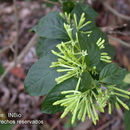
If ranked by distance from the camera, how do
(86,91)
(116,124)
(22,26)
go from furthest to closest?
(22,26), (116,124), (86,91)

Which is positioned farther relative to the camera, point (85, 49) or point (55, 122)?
point (55, 122)

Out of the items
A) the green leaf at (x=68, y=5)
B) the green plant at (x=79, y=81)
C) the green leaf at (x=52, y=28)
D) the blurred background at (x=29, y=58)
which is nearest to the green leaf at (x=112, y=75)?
the green plant at (x=79, y=81)

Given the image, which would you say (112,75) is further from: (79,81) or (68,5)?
(68,5)

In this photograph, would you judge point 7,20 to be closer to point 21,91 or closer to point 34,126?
point 21,91

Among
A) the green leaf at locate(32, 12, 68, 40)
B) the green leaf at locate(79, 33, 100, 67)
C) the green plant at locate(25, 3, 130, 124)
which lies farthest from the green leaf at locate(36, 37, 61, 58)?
the green leaf at locate(79, 33, 100, 67)

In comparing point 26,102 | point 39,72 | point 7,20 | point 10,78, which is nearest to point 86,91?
point 39,72

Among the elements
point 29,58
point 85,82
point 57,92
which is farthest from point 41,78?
point 29,58
